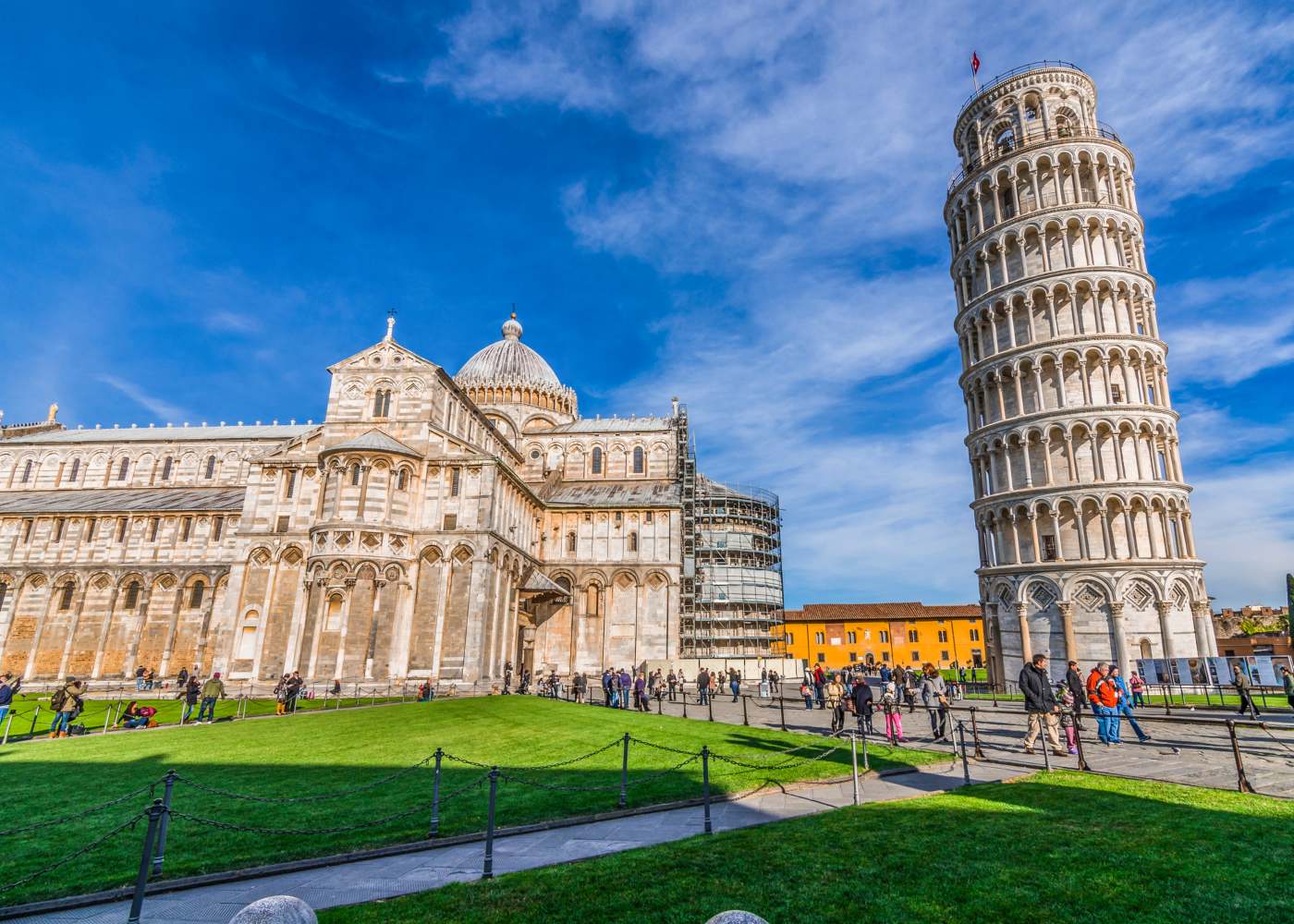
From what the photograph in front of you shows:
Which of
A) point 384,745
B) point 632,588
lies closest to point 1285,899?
point 384,745

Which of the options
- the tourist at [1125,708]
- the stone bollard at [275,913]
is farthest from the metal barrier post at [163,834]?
the tourist at [1125,708]

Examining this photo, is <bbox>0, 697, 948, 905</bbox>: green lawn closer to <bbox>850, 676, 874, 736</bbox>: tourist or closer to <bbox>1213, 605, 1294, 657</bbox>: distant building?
<bbox>850, 676, 874, 736</bbox>: tourist

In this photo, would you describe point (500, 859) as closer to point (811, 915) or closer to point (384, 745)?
point (811, 915)

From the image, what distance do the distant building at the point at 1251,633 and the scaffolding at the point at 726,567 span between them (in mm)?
28014

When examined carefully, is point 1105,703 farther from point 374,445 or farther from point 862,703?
point 374,445

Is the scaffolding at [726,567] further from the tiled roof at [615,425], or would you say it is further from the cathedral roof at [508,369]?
the cathedral roof at [508,369]

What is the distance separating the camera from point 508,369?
52844mm

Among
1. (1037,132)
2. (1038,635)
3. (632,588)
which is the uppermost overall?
(1037,132)

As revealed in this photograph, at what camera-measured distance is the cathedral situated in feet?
101

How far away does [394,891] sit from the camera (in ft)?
22.0

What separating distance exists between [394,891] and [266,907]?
8.91ft

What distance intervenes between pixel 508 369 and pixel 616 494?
15106 millimetres

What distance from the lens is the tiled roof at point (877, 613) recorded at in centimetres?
7119

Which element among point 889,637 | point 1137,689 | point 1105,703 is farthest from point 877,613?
point 1105,703
